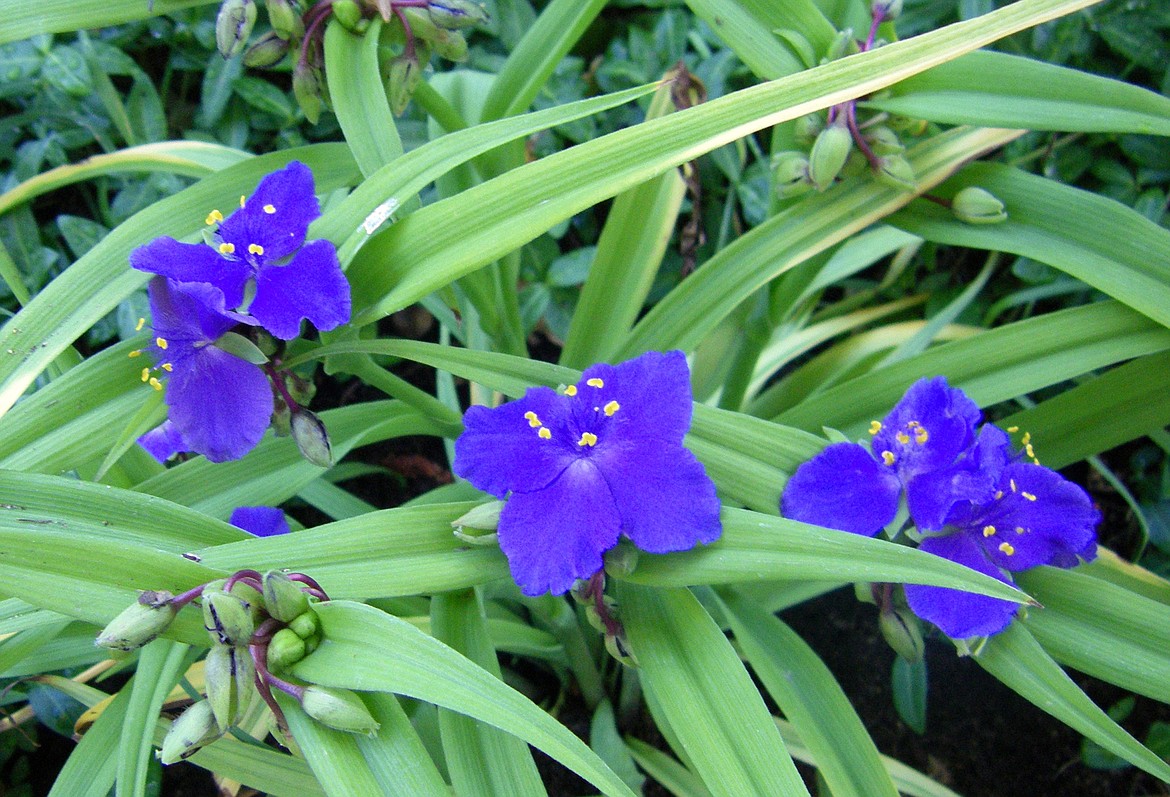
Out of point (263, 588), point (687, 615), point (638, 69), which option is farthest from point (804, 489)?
point (638, 69)

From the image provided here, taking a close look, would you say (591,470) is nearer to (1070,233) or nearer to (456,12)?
(456,12)

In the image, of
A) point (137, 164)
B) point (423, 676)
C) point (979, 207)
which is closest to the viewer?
point (423, 676)

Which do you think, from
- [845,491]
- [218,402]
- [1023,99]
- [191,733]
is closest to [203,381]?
[218,402]

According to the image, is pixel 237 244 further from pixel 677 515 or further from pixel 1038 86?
pixel 1038 86

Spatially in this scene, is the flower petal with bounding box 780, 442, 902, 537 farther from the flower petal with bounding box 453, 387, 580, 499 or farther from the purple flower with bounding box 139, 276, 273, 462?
the purple flower with bounding box 139, 276, 273, 462

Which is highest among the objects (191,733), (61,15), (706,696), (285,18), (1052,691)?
(61,15)

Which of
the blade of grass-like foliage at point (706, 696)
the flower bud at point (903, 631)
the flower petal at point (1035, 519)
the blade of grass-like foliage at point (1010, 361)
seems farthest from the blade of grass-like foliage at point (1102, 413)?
the blade of grass-like foliage at point (706, 696)

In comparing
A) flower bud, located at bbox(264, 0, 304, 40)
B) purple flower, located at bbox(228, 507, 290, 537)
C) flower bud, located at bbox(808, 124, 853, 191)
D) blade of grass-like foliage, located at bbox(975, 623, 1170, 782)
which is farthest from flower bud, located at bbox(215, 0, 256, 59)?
blade of grass-like foliage, located at bbox(975, 623, 1170, 782)
